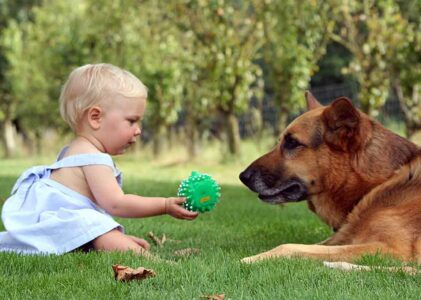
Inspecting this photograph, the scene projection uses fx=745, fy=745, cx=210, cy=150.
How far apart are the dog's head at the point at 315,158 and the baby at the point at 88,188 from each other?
651 mm

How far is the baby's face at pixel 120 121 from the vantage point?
4.75 m

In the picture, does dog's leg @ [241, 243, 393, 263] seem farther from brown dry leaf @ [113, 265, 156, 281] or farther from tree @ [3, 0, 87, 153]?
tree @ [3, 0, 87, 153]

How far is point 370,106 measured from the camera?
44.1 ft

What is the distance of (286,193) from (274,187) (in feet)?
0.29

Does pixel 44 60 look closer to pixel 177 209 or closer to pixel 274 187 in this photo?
pixel 274 187

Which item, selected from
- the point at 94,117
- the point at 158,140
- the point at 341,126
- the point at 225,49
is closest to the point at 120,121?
the point at 94,117

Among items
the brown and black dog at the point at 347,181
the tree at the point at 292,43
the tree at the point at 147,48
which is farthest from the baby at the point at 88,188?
the tree at the point at 147,48

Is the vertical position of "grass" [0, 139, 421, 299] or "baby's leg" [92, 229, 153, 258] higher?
"grass" [0, 139, 421, 299]

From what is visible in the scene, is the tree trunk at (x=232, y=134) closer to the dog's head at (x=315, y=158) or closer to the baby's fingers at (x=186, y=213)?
the dog's head at (x=315, y=158)

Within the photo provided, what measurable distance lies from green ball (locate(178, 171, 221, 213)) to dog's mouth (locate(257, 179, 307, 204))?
432mm

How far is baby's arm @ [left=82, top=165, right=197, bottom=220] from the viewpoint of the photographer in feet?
14.8

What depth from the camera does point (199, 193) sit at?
4543mm

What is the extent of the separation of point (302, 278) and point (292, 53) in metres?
11.4

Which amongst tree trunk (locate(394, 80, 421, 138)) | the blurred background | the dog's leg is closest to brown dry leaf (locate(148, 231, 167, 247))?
the dog's leg
